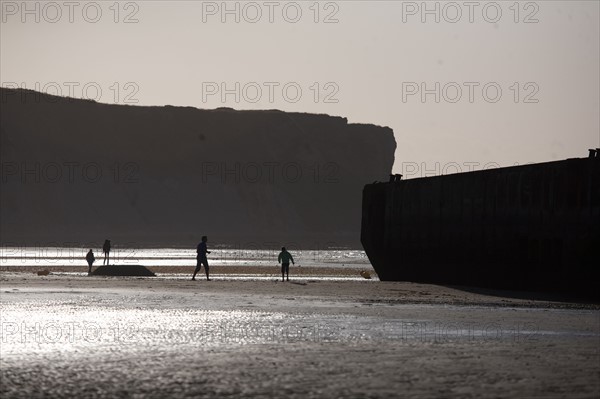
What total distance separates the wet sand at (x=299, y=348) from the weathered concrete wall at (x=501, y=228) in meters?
1.60

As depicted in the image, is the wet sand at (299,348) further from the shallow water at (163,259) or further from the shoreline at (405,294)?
the shallow water at (163,259)

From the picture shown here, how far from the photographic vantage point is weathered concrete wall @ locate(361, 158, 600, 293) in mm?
24172

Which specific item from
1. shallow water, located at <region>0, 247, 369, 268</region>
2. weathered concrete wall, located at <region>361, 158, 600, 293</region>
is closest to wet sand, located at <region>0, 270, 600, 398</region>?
weathered concrete wall, located at <region>361, 158, 600, 293</region>

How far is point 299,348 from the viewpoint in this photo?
13.4 m

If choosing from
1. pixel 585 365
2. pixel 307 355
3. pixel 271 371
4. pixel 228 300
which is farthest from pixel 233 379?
pixel 228 300

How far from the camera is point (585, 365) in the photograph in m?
11.8

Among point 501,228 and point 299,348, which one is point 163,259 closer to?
point 501,228

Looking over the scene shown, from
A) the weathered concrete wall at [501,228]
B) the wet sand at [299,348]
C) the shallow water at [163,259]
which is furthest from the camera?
the shallow water at [163,259]

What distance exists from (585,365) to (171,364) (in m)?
4.16

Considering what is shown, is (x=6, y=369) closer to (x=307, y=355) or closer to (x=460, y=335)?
(x=307, y=355)

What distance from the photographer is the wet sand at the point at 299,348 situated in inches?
399

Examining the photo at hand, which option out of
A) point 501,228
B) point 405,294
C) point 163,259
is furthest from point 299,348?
point 163,259

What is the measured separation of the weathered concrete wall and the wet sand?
1.60 metres

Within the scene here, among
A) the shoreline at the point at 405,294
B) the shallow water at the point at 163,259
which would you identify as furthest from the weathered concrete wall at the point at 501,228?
the shallow water at the point at 163,259
